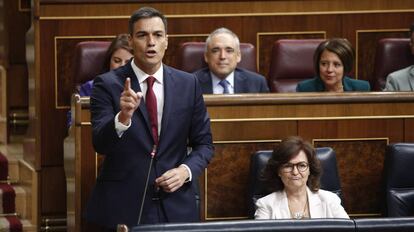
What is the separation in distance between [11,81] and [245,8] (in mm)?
1007

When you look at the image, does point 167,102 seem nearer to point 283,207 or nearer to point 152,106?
point 152,106

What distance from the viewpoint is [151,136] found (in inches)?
95.4

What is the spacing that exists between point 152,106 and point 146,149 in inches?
3.7

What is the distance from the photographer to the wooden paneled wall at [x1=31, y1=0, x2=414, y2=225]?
3684 mm

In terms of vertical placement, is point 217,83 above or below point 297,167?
above

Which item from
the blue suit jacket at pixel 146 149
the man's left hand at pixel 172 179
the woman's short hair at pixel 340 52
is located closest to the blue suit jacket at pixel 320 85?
the woman's short hair at pixel 340 52

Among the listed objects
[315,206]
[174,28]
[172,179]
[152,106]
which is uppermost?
[174,28]

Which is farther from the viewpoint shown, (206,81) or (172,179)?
(206,81)

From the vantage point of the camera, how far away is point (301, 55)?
12.1 feet

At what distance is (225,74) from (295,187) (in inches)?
31.9

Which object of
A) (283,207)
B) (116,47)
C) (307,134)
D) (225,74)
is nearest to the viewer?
(283,207)

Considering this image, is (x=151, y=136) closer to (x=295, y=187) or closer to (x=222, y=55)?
(x=295, y=187)

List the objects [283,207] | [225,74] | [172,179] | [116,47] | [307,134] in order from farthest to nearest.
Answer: [225,74]
[116,47]
[307,134]
[283,207]
[172,179]

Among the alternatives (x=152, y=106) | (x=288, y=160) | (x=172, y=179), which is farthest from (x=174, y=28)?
(x=172, y=179)
